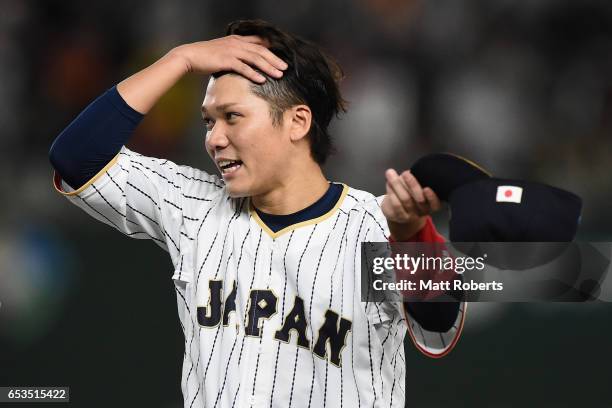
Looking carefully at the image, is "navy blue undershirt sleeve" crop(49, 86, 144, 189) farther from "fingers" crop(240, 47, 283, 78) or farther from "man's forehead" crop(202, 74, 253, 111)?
"fingers" crop(240, 47, 283, 78)

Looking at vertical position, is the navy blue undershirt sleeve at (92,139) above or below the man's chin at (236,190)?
above

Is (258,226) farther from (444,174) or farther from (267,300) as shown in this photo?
(444,174)

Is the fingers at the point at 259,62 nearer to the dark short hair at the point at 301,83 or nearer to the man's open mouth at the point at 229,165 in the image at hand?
the dark short hair at the point at 301,83

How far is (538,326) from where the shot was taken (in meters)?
3.56

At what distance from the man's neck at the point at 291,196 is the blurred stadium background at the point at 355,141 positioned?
170 centimetres

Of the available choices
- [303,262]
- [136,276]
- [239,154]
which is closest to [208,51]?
[239,154]

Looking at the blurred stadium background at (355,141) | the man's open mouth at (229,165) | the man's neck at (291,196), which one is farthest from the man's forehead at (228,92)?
the blurred stadium background at (355,141)

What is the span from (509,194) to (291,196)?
0.79 metres

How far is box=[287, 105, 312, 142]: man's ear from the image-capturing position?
2.03 m

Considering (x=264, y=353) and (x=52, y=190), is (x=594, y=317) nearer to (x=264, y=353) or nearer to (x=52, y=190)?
(x=264, y=353)

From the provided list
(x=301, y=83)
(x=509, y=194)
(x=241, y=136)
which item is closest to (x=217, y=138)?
(x=241, y=136)

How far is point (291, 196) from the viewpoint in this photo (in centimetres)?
203

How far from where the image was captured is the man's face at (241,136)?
1924mm

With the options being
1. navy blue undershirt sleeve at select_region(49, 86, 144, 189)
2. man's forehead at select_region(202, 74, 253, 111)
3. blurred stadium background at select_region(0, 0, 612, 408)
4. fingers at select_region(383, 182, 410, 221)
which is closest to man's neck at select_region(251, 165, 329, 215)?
man's forehead at select_region(202, 74, 253, 111)
